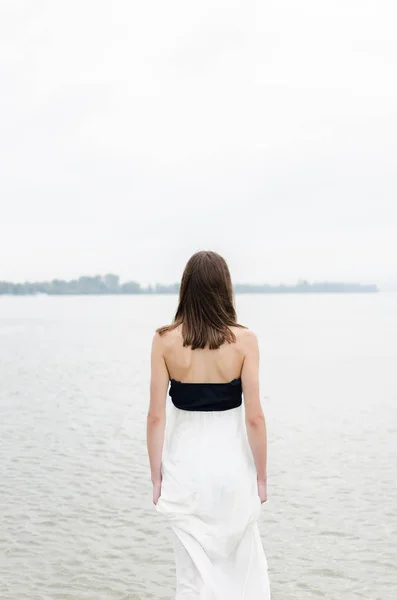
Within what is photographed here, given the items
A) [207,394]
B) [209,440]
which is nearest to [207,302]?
[207,394]

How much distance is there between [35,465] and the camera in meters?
13.1

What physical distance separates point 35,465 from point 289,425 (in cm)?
660

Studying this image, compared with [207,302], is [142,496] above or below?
below

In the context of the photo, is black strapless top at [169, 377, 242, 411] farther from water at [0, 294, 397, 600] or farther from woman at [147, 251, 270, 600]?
water at [0, 294, 397, 600]

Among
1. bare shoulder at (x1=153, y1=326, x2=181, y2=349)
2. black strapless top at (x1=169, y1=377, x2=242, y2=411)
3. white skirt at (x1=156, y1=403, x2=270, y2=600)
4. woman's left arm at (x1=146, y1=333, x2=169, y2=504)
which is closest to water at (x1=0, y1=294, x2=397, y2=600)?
white skirt at (x1=156, y1=403, x2=270, y2=600)

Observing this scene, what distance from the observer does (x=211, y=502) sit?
4.59 meters

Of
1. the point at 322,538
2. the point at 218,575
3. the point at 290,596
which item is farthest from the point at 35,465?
the point at 218,575

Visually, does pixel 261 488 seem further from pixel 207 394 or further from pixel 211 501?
pixel 207 394

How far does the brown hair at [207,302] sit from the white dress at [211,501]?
0.31 meters

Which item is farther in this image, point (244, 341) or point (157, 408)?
point (157, 408)

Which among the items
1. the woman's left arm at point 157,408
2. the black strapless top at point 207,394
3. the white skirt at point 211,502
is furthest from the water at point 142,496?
the black strapless top at point 207,394

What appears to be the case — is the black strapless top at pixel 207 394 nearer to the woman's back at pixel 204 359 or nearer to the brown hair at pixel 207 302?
the woman's back at pixel 204 359

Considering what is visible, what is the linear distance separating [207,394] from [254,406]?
0.88ft

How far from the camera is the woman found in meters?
4.46
